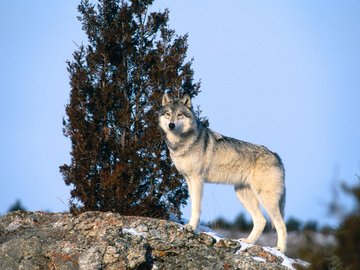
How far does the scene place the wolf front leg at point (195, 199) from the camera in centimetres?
965

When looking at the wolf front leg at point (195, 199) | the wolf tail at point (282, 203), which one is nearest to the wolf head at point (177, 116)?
the wolf front leg at point (195, 199)

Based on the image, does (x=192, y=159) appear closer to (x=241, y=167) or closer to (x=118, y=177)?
(x=241, y=167)

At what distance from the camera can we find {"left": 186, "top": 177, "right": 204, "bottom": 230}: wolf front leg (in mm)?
9648

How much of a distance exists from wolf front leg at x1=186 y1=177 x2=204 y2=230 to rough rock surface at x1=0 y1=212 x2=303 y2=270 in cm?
20

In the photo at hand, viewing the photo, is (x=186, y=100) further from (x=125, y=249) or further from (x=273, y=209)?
(x=125, y=249)

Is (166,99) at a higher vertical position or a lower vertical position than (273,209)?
higher

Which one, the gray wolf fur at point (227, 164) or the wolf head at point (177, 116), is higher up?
the wolf head at point (177, 116)

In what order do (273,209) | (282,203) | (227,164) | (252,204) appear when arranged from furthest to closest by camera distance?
(252,204)
(282,203)
(227,164)
(273,209)

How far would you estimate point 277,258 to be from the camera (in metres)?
9.33

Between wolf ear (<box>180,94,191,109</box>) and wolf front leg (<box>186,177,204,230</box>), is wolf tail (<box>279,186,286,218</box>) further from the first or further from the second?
wolf ear (<box>180,94,191,109</box>)

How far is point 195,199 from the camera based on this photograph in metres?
9.70

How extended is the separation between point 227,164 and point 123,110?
7.81 feet

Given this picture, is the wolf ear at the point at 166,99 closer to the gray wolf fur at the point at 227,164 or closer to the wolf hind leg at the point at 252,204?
the gray wolf fur at the point at 227,164

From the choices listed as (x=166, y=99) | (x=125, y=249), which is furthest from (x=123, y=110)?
(x=125, y=249)
